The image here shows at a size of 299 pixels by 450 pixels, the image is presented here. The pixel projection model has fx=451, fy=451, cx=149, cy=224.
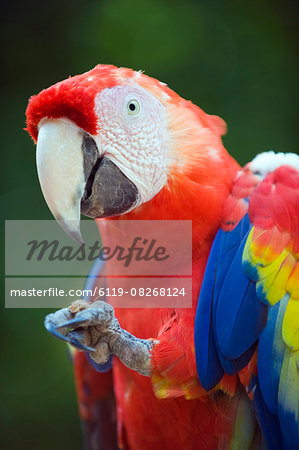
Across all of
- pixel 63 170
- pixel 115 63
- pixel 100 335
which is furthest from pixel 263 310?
pixel 115 63

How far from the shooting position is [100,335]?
66 centimetres

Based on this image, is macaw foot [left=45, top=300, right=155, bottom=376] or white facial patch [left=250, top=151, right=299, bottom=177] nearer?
macaw foot [left=45, top=300, right=155, bottom=376]

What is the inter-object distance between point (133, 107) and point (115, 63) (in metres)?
0.79

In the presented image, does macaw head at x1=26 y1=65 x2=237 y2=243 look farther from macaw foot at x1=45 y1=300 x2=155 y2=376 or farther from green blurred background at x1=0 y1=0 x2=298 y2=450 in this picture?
green blurred background at x1=0 y1=0 x2=298 y2=450

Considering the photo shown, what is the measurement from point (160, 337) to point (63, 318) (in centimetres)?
18

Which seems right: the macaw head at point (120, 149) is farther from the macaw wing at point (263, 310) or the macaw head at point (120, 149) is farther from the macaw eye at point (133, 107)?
the macaw wing at point (263, 310)

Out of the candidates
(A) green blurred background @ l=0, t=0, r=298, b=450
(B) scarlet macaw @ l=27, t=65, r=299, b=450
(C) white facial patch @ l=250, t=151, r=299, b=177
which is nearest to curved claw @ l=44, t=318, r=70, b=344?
(B) scarlet macaw @ l=27, t=65, r=299, b=450

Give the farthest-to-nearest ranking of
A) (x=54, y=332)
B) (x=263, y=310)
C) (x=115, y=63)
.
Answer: (x=115, y=63), (x=263, y=310), (x=54, y=332)

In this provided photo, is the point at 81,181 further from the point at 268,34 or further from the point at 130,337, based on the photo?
the point at 268,34

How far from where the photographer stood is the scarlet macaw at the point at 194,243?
0.67 m

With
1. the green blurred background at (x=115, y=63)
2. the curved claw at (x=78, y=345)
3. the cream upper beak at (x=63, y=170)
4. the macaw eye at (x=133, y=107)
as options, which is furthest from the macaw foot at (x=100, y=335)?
the green blurred background at (x=115, y=63)

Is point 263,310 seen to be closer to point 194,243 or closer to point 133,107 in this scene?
point 194,243

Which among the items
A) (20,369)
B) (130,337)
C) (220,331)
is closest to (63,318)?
(130,337)

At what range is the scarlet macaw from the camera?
67 centimetres
